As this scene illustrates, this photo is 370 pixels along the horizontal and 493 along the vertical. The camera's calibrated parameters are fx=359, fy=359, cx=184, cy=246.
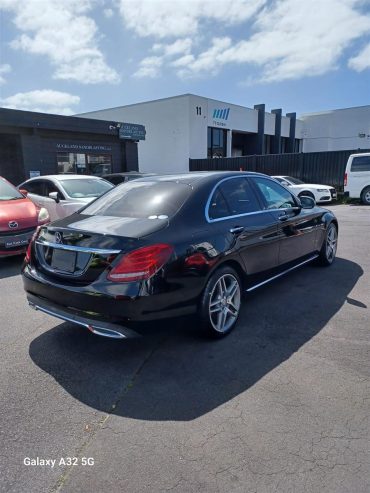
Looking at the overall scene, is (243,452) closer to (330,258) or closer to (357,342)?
(357,342)

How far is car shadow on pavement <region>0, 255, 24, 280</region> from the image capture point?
5.74 m

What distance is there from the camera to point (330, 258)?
19.1ft

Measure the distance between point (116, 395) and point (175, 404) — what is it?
445 mm

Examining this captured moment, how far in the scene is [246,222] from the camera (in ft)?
12.4

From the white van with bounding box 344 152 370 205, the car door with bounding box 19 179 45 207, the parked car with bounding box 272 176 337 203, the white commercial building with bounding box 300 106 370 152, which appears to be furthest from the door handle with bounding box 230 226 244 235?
the white commercial building with bounding box 300 106 370 152

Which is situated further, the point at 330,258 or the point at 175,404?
the point at 330,258

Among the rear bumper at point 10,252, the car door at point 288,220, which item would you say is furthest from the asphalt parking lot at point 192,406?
the rear bumper at point 10,252

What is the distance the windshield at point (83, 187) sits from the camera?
25.1 feet

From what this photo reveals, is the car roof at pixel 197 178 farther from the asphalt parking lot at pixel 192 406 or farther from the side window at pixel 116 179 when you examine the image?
the side window at pixel 116 179

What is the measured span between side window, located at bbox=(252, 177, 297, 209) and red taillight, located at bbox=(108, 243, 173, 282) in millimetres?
2028

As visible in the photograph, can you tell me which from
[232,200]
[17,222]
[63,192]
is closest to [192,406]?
[232,200]

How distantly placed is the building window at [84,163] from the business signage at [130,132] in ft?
4.37

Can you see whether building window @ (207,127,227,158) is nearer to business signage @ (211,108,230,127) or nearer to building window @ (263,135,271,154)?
business signage @ (211,108,230,127)

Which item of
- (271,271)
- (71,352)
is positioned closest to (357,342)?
(271,271)
